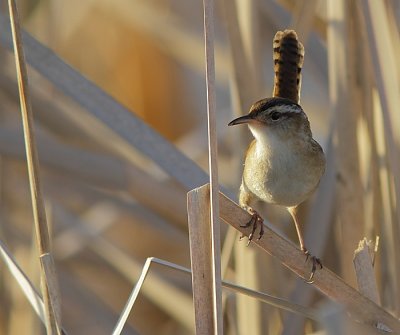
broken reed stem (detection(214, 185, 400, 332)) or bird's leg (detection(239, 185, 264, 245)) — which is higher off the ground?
bird's leg (detection(239, 185, 264, 245))

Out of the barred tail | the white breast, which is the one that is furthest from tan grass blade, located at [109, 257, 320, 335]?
the barred tail

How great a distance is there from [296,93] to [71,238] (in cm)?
140

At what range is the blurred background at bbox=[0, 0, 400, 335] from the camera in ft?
8.57

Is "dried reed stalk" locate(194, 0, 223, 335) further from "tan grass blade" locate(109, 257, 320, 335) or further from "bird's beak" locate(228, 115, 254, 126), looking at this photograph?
"bird's beak" locate(228, 115, 254, 126)

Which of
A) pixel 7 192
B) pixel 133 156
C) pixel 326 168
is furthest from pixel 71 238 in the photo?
pixel 326 168

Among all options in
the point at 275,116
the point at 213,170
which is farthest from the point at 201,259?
the point at 275,116

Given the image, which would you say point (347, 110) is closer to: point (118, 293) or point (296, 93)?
point (296, 93)

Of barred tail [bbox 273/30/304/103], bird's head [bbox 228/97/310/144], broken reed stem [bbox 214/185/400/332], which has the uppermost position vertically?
barred tail [bbox 273/30/304/103]

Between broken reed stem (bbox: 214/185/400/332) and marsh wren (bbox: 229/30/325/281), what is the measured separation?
42 cm

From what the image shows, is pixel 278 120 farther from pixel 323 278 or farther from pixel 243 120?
pixel 323 278

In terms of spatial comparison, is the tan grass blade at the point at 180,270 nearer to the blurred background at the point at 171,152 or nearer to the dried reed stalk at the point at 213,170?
the dried reed stalk at the point at 213,170

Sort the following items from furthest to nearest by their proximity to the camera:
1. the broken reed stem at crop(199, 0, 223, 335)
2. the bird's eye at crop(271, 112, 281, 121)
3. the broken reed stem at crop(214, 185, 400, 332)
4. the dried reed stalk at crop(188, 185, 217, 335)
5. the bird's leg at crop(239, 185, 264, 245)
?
the bird's eye at crop(271, 112, 281, 121)
the bird's leg at crop(239, 185, 264, 245)
the broken reed stem at crop(214, 185, 400, 332)
the dried reed stalk at crop(188, 185, 217, 335)
the broken reed stem at crop(199, 0, 223, 335)

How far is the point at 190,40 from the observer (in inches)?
158

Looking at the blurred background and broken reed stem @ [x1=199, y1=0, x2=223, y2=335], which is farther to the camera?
the blurred background
